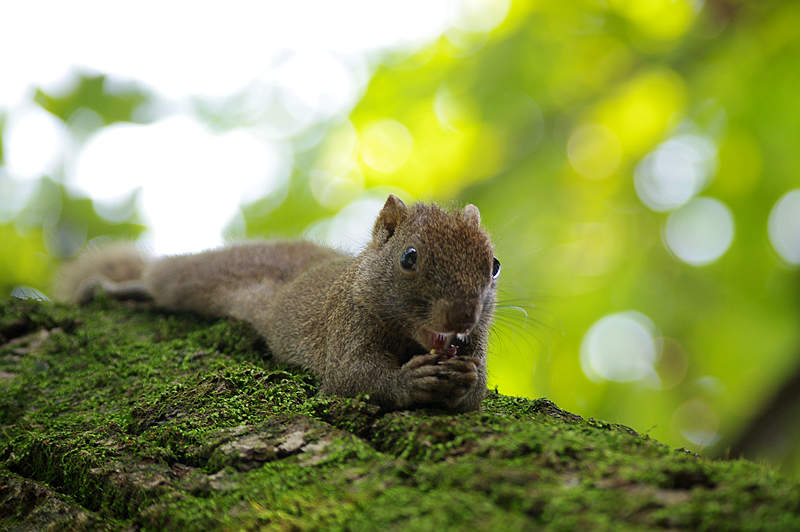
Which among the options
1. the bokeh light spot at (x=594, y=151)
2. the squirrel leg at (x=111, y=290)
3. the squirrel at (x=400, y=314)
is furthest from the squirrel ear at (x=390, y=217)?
the bokeh light spot at (x=594, y=151)

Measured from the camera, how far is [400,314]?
385 centimetres

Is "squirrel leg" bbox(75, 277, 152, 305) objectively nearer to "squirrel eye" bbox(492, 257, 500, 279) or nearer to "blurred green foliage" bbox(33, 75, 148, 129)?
"blurred green foliage" bbox(33, 75, 148, 129)

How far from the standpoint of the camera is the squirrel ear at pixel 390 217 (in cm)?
434

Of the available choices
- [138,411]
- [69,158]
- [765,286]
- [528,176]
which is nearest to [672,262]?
[765,286]

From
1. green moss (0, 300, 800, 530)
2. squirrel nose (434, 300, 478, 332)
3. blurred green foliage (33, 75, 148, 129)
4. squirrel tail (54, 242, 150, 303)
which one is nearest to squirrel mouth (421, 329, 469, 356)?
squirrel nose (434, 300, 478, 332)

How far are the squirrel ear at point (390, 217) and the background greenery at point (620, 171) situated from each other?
9.19ft

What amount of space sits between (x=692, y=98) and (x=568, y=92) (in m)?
1.52

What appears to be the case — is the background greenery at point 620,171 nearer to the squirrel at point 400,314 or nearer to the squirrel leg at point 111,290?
the squirrel leg at point 111,290

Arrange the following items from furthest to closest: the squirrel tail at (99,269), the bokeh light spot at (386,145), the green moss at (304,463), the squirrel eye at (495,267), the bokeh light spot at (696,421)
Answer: the bokeh light spot at (386,145) < the bokeh light spot at (696,421) < the squirrel tail at (99,269) < the squirrel eye at (495,267) < the green moss at (304,463)

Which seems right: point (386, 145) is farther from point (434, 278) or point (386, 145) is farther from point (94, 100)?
point (434, 278)

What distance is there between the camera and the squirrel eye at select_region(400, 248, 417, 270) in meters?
3.77

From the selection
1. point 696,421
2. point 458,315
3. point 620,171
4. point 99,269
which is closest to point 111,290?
point 99,269

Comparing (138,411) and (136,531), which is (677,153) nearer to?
(138,411)

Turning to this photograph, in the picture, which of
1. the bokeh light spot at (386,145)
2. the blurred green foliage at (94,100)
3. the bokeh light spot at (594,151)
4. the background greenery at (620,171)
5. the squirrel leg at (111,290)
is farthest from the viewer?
the blurred green foliage at (94,100)
